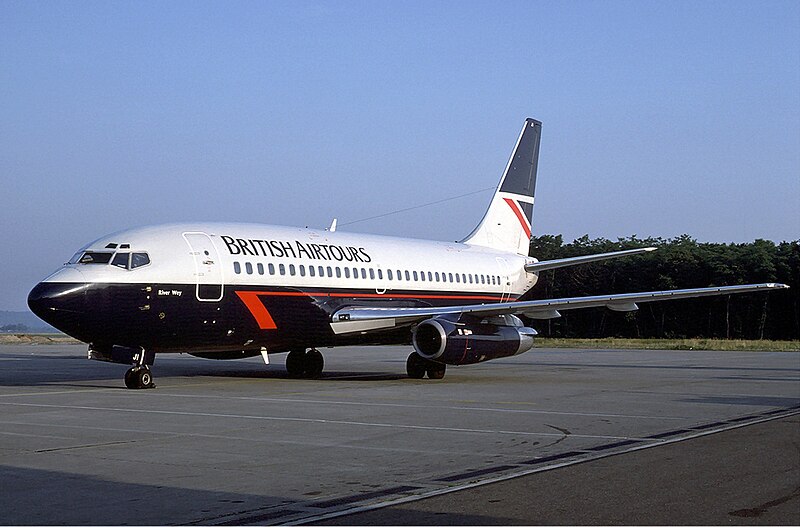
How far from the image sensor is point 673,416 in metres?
16.6

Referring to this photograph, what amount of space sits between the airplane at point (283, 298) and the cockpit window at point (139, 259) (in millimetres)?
27

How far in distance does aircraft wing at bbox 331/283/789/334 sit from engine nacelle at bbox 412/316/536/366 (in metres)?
0.47

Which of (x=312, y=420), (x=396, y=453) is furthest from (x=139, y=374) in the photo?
(x=396, y=453)

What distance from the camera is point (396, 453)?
1220cm

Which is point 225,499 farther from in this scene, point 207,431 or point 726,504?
point 207,431

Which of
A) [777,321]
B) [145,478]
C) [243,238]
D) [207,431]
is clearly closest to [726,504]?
[145,478]

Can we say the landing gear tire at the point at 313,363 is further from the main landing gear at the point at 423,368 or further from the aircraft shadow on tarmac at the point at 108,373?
the main landing gear at the point at 423,368

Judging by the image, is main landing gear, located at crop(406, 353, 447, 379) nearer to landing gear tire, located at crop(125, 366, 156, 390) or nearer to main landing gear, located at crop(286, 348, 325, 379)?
main landing gear, located at crop(286, 348, 325, 379)

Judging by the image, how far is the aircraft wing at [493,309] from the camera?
25250mm

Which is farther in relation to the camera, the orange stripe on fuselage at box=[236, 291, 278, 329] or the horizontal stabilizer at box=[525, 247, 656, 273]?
the horizontal stabilizer at box=[525, 247, 656, 273]

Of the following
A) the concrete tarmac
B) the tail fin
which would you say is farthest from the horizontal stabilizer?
the concrete tarmac

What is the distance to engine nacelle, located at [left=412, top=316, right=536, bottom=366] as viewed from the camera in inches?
971

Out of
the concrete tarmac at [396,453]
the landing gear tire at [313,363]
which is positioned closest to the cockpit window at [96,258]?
the concrete tarmac at [396,453]

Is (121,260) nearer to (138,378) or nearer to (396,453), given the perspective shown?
(138,378)
